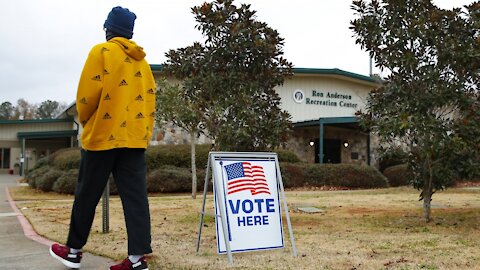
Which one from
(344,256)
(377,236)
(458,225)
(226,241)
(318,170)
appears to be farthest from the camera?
(318,170)

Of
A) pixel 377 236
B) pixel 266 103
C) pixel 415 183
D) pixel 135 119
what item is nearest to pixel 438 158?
pixel 415 183

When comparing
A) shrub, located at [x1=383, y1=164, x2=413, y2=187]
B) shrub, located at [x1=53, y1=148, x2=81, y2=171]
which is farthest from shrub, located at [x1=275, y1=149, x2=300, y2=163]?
shrub, located at [x1=53, y1=148, x2=81, y2=171]

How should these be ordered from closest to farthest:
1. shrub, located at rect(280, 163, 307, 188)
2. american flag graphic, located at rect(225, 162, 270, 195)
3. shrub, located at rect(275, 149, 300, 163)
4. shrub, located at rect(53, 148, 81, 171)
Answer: american flag graphic, located at rect(225, 162, 270, 195) < shrub, located at rect(53, 148, 81, 171) < shrub, located at rect(280, 163, 307, 188) < shrub, located at rect(275, 149, 300, 163)

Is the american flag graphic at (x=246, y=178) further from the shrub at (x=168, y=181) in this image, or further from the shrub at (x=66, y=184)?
the shrub at (x=66, y=184)

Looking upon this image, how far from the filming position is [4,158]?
1560 inches

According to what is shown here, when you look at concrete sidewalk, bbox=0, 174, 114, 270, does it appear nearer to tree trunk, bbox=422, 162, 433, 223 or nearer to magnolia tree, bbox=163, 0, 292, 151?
magnolia tree, bbox=163, 0, 292, 151

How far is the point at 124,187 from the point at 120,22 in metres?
1.29

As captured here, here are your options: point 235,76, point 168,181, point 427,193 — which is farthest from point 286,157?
point 235,76

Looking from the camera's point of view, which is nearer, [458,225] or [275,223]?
[275,223]

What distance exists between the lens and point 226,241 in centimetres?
436

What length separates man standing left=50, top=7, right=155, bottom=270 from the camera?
11.5 ft

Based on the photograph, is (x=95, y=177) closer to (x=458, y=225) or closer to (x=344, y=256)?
(x=344, y=256)

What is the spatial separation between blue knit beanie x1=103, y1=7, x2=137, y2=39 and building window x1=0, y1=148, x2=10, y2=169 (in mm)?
39644

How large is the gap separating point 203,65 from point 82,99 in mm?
4173
